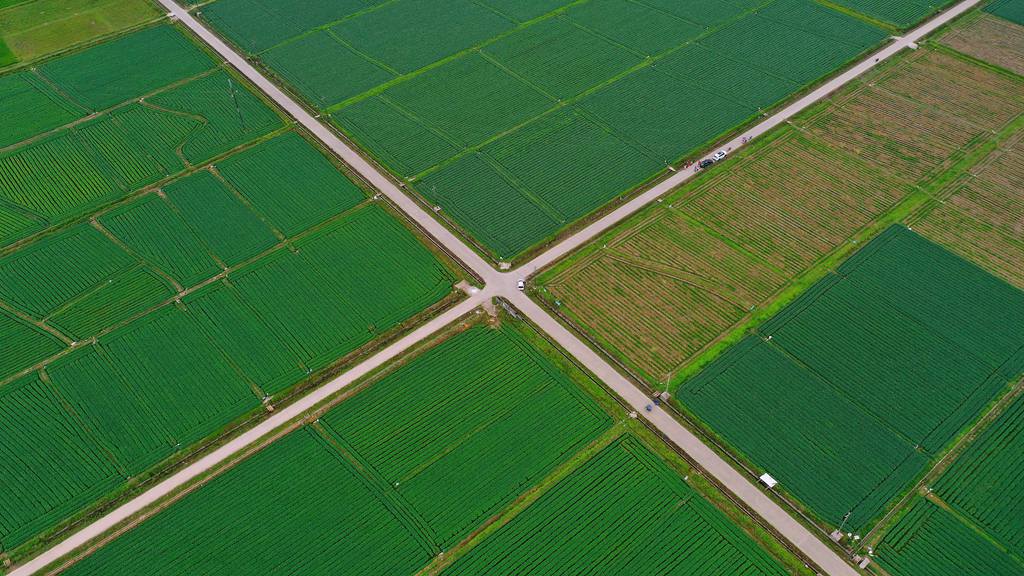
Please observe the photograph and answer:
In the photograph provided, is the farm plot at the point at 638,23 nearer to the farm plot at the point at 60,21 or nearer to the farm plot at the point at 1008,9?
the farm plot at the point at 1008,9

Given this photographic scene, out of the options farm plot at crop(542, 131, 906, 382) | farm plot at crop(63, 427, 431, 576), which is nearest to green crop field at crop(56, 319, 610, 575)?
farm plot at crop(63, 427, 431, 576)

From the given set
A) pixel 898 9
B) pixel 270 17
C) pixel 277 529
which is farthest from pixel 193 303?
pixel 898 9

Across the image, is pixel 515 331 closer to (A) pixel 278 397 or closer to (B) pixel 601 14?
(A) pixel 278 397

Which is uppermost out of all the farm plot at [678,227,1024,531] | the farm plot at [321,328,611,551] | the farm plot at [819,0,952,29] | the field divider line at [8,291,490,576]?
the farm plot at [819,0,952,29]

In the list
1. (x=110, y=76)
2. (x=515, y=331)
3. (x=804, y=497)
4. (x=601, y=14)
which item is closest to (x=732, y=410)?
(x=804, y=497)

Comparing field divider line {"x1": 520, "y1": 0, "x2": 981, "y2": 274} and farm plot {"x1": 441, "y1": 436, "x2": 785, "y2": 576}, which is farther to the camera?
field divider line {"x1": 520, "y1": 0, "x2": 981, "y2": 274}

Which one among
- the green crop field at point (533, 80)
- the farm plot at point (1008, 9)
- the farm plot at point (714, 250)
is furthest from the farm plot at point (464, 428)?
the farm plot at point (1008, 9)

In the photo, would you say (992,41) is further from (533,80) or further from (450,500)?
(450,500)

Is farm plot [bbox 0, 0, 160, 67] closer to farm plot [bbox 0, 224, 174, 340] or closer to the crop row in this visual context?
the crop row
